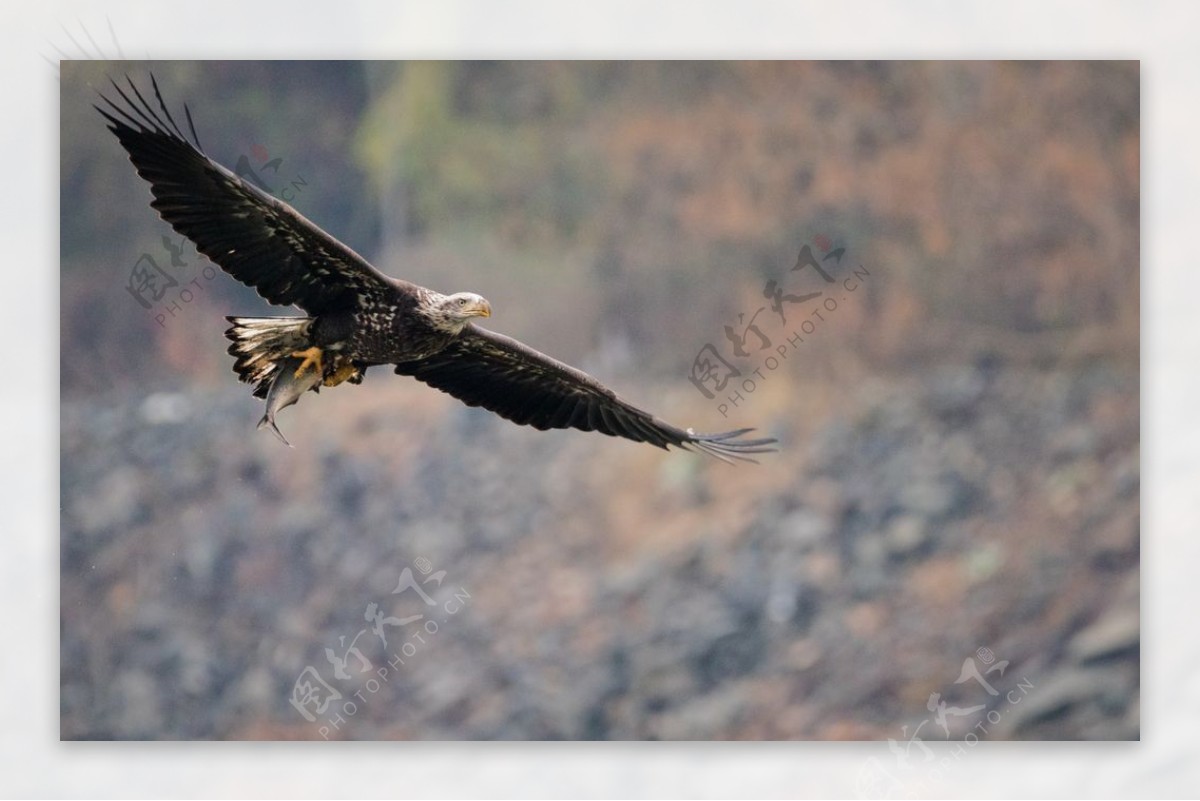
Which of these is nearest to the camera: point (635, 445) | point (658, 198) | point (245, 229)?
point (245, 229)

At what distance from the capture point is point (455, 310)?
628cm

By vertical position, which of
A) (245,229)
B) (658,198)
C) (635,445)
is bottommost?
(245,229)

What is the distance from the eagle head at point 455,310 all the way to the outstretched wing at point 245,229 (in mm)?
178

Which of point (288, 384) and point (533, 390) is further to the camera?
point (533, 390)

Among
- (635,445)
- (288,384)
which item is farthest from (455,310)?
(635,445)

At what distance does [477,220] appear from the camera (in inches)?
461

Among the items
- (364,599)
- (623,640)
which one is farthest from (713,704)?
(364,599)

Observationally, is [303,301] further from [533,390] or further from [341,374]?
[533,390]

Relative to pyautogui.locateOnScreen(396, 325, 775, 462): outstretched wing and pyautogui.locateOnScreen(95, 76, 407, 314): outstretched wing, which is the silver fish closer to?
pyautogui.locateOnScreen(95, 76, 407, 314): outstretched wing

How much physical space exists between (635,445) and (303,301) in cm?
616

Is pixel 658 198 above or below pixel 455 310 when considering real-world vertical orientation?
above

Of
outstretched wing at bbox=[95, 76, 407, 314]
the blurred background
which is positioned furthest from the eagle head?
the blurred background

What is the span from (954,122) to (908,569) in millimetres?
2774

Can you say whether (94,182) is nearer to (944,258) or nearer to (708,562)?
(708,562)
